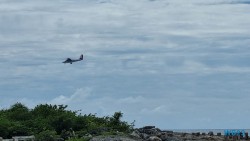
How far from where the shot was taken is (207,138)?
160 feet

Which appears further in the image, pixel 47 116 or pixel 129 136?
pixel 47 116

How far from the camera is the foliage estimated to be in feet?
141

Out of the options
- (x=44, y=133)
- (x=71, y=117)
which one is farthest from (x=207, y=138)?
(x=44, y=133)

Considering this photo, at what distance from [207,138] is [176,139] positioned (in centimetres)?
736

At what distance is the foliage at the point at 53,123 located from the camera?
4306cm

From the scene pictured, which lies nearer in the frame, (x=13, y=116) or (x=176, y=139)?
(x=176, y=139)

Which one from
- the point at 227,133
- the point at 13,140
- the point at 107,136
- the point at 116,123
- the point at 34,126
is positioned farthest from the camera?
the point at 227,133

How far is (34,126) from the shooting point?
46.7m

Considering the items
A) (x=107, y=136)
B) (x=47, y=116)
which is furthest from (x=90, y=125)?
(x=107, y=136)

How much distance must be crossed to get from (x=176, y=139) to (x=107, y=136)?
611 centimetres

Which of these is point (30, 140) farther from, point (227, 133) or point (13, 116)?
point (227, 133)

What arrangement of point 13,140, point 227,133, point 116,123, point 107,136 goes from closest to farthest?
point 107,136 < point 13,140 < point 116,123 < point 227,133

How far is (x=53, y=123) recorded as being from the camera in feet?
156

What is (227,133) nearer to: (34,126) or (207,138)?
(207,138)
